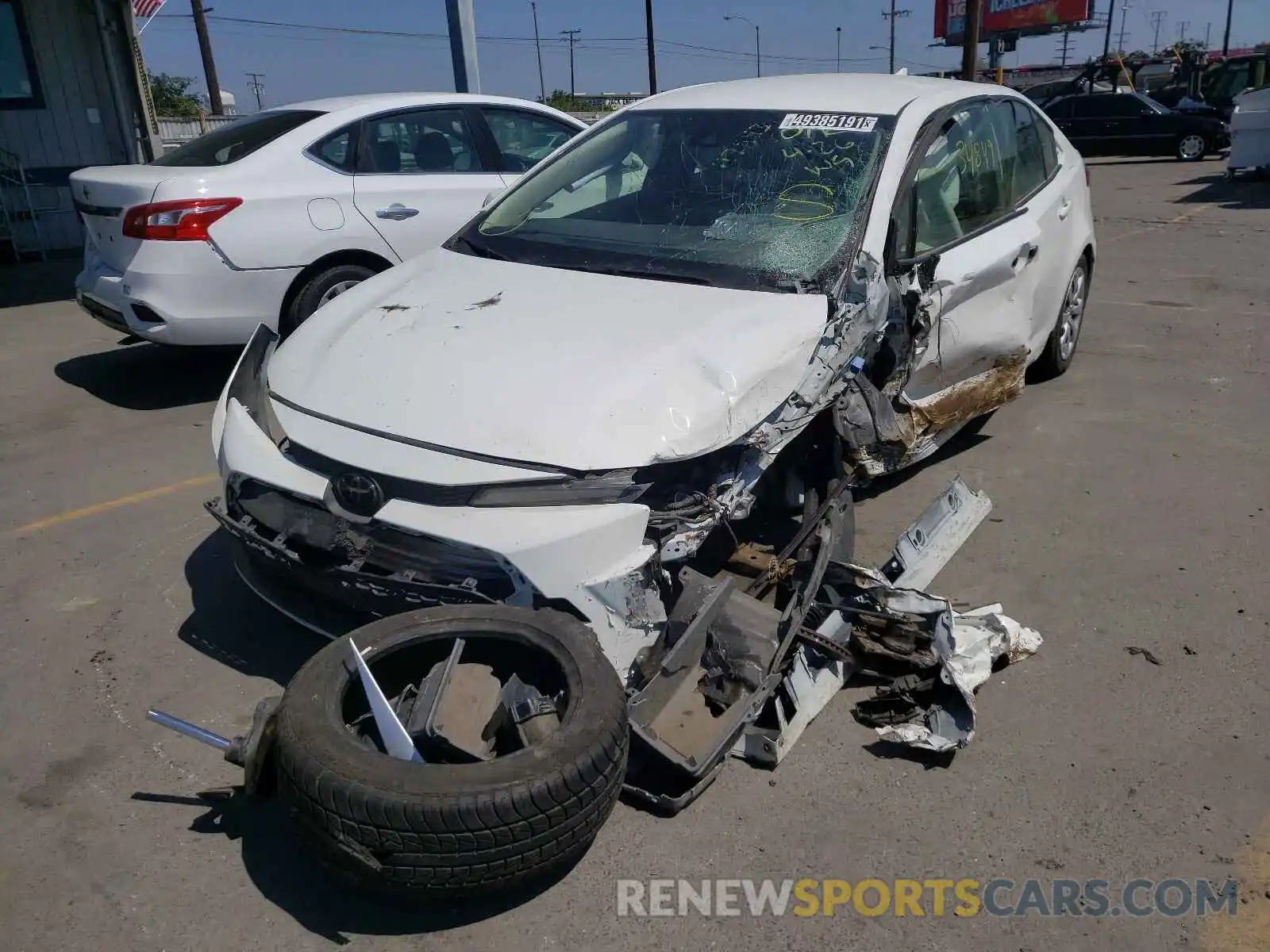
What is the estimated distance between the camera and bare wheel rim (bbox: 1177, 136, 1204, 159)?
21.8 meters

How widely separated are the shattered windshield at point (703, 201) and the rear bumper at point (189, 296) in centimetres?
214

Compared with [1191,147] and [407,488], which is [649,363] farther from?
[1191,147]

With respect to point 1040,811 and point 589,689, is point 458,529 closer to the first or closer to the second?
point 589,689

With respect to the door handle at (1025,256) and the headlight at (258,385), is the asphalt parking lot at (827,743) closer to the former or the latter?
the headlight at (258,385)

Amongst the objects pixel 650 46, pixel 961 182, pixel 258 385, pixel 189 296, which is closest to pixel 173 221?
pixel 189 296

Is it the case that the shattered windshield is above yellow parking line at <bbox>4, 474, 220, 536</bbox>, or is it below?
above

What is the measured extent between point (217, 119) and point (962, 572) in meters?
20.5

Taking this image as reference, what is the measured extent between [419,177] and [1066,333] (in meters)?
4.14

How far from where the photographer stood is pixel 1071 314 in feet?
20.0

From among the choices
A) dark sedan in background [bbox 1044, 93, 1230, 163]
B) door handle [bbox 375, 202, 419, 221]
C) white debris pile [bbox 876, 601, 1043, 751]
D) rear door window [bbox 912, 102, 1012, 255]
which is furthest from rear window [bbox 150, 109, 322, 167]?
dark sedan in background [bbox 1044, 93, 1230, 163]

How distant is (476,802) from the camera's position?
2193mm

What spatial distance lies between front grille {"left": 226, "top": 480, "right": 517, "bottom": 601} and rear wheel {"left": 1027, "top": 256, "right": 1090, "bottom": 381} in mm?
4227

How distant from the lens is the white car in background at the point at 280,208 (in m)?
5.73

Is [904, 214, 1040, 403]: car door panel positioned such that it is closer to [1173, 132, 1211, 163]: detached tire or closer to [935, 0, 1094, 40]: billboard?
[1173, 132, 1211, 163]: detached tire
